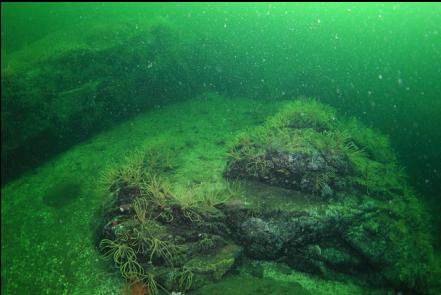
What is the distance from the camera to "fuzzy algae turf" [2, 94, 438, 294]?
17.4 feet

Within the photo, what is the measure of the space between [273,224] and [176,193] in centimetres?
219

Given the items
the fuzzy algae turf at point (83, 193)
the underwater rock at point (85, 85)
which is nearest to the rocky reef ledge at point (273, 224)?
the fuzzy algae turf at point (83, 193)

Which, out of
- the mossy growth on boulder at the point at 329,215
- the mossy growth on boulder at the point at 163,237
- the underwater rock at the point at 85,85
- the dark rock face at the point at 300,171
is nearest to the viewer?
the mossy growth on boulder at the point at 163,237

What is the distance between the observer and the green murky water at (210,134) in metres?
5.68

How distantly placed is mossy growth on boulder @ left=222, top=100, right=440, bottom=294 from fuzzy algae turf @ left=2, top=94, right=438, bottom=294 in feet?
0.17

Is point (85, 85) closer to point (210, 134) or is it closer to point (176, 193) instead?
point (210, 134)

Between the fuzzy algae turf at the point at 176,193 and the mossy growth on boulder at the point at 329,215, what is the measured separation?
0.17 ft

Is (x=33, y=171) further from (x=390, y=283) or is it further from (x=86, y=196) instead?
(x=390, y=283)

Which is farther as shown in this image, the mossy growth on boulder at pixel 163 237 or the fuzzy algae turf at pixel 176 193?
the fuzzy algae turf at pixel 176 193

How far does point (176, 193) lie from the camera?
6.32m

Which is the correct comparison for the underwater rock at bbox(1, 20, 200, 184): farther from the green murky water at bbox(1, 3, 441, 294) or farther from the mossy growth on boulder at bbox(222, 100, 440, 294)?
the mossy growth on boulder at bbox(222, 100, 440, 294)

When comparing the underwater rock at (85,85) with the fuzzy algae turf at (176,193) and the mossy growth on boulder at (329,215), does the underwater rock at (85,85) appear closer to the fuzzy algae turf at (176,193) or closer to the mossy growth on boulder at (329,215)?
the fuzzy algae turf at (176,193)

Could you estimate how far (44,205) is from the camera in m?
7.00

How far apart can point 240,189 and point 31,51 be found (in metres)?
8.19
